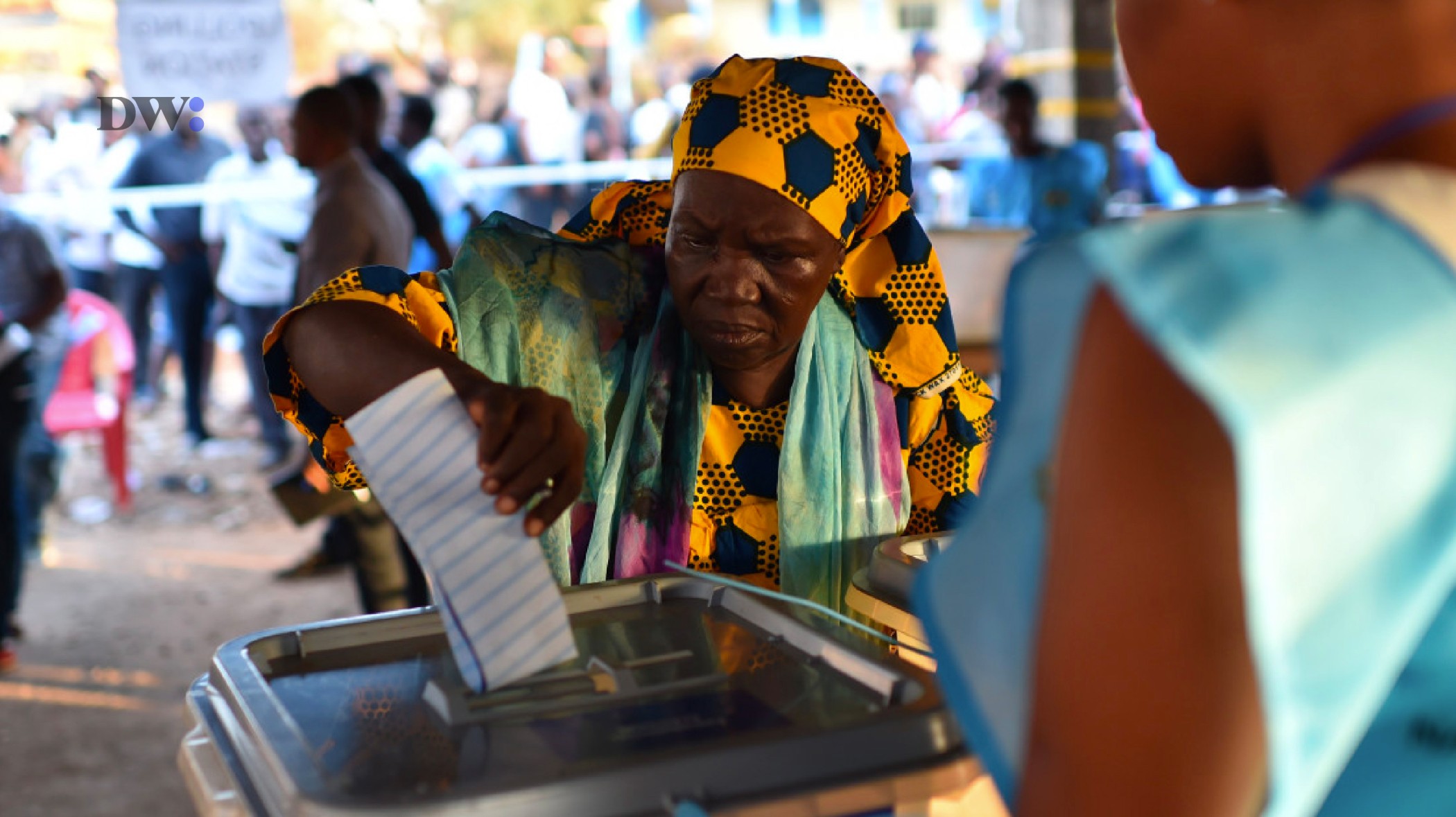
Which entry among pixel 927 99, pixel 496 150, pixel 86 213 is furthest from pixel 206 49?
pixel 927 99

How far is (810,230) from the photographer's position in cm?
163

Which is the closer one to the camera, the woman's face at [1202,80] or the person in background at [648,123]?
the woman's face at [1202,80]

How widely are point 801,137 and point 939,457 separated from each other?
47 cm

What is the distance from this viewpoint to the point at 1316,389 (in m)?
0.49

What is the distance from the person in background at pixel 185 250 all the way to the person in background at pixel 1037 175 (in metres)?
4.29

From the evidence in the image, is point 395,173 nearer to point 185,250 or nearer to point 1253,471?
point 185,250

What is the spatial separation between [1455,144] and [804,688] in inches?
23.6

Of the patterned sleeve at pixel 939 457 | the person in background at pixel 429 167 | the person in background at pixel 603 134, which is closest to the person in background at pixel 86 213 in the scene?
the person in background at pixel 429 167

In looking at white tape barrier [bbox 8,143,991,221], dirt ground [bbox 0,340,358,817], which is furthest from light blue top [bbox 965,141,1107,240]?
dirt ground [bbox 0,340,358,817]

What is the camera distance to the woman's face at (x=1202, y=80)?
1.97 ft

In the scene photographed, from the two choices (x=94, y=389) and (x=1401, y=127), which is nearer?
(x=1401, y=127)

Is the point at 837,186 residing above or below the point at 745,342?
above

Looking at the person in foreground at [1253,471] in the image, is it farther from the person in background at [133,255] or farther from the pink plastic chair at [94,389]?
the person in background at [133,255]

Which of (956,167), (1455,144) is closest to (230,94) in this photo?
(1455,144)
